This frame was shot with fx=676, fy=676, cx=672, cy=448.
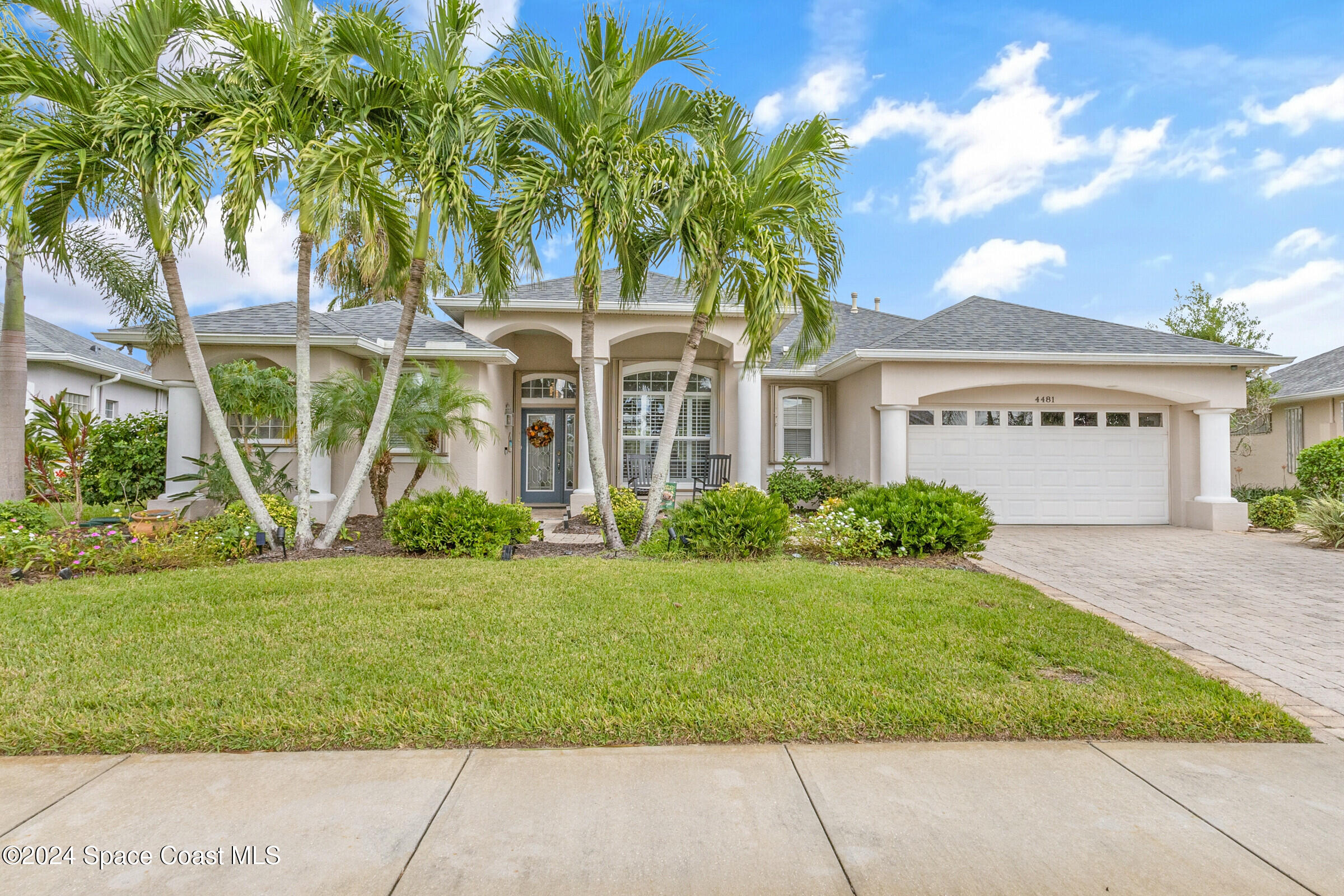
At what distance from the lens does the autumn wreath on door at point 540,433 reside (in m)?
14.3

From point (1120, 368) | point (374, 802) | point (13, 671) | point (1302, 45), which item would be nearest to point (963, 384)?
point (1120, 368)

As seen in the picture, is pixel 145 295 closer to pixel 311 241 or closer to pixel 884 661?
pixel 311 241

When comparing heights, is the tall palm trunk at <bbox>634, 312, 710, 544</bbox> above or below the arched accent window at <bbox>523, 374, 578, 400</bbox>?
below

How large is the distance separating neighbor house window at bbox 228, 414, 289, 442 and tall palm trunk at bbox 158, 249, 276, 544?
3.03 metres

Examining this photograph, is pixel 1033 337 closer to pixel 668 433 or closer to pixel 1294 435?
pixel 668 433

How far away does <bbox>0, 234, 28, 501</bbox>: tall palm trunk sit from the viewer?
30.6 feet

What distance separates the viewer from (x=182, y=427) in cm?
1059

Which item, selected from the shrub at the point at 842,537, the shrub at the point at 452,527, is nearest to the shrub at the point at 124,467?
the shrub at the point at 452,527

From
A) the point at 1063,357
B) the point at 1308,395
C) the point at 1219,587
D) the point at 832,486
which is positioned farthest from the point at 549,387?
the point at 1308,395

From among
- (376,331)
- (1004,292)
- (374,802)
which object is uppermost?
(1004,292)

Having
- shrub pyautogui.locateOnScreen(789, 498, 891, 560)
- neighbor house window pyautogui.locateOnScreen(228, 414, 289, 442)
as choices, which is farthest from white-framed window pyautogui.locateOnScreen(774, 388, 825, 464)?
neighbor house window pyautogui.locateOnScreen(228, 414, 289, 442)

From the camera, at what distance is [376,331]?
12062mm

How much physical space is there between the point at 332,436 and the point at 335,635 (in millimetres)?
5348

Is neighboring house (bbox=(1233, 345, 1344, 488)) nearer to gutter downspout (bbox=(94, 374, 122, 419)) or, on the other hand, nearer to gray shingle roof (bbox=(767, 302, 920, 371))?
gray shingle roof (bbox=(767, 302, 920, 371))
